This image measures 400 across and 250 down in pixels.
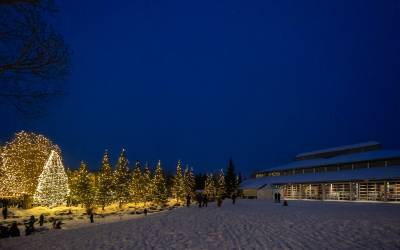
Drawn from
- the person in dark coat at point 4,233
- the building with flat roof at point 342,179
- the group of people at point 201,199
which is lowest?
the person in dark coat at point 4,233

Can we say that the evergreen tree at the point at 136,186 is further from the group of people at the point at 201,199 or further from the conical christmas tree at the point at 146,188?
the group of people at the point at 201,199

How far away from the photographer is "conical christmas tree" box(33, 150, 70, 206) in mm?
41719

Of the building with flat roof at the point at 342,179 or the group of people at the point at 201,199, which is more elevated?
the building with flat roof at the point at 342,179

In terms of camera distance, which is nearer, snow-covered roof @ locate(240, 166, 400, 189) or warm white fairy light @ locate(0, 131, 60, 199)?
warm white fairy light @ locate(0, 131, 60, 199)

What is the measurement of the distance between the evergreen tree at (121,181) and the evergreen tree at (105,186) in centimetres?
125

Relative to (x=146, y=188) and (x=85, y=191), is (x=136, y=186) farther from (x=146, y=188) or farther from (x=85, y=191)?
(x=85, y=191)

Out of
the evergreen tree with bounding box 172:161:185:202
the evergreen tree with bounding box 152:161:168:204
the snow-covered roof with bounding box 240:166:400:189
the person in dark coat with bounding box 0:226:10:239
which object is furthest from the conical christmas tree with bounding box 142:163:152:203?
the person in dark coat with bounding box 0:226:10:239

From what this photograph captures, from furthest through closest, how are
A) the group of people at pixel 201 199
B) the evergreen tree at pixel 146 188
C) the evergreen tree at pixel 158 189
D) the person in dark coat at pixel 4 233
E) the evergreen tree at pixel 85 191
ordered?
the evergreen tree at pixel 158 189 < the evergreen tree at pixel 146 188 < the evergreen tree at pixel 85 191 < the group of people at pixel 201 199 < the person in dark coat at pixel 4 233

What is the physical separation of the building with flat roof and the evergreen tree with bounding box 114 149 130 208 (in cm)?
2603

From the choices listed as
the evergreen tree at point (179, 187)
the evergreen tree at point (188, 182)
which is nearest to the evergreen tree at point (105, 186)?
the evergreen tree at point (179, 187)

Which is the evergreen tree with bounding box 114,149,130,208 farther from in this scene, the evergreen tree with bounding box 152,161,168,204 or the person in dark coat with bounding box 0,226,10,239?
the person in dark coat with bounding box 0,226,10,239

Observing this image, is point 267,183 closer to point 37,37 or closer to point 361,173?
point 361,173

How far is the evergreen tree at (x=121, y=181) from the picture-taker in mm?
54469

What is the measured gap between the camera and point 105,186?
5084 centimetres
